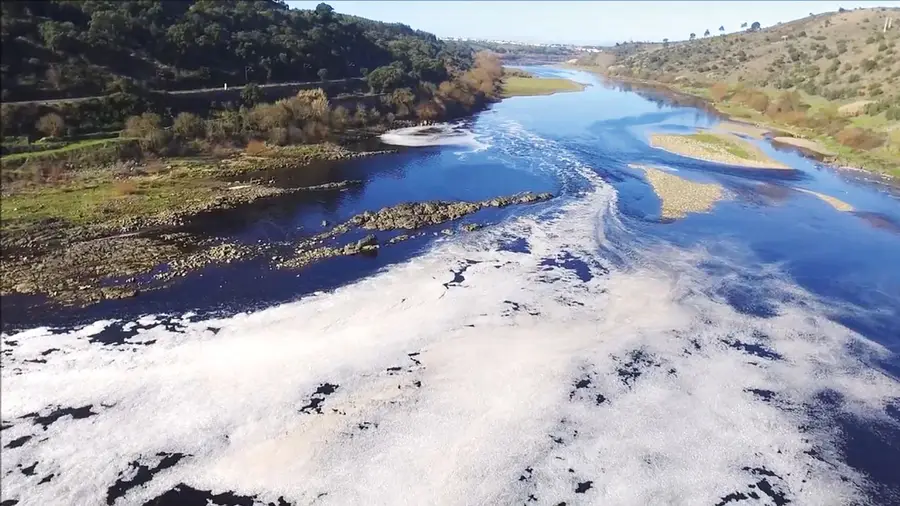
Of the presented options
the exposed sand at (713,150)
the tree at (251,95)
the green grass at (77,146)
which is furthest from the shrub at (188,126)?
the exposed sand at (713,150)

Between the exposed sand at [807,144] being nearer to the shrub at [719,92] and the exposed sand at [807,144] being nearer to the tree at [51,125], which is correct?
the shrub at [719,92]

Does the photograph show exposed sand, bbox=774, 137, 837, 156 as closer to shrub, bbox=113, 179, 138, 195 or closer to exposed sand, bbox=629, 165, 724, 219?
exposed sand, bbox=629, 165, 724, 219

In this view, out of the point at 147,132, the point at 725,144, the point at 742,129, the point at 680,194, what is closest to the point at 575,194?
the point at 680,194

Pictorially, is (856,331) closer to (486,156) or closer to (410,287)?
(410,287)

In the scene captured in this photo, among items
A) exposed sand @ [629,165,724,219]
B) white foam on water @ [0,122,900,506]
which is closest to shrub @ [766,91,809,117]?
exposed sand @ [629,165,724,219]

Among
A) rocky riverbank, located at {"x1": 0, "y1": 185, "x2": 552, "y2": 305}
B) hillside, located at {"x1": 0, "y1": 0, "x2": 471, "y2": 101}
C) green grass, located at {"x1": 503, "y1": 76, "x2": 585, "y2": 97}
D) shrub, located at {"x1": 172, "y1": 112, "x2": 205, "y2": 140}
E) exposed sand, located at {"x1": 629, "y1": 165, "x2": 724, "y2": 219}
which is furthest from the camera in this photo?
green grass, located at {"x1": 503, "y1": 76, "x2": 585, "y2": 97}
